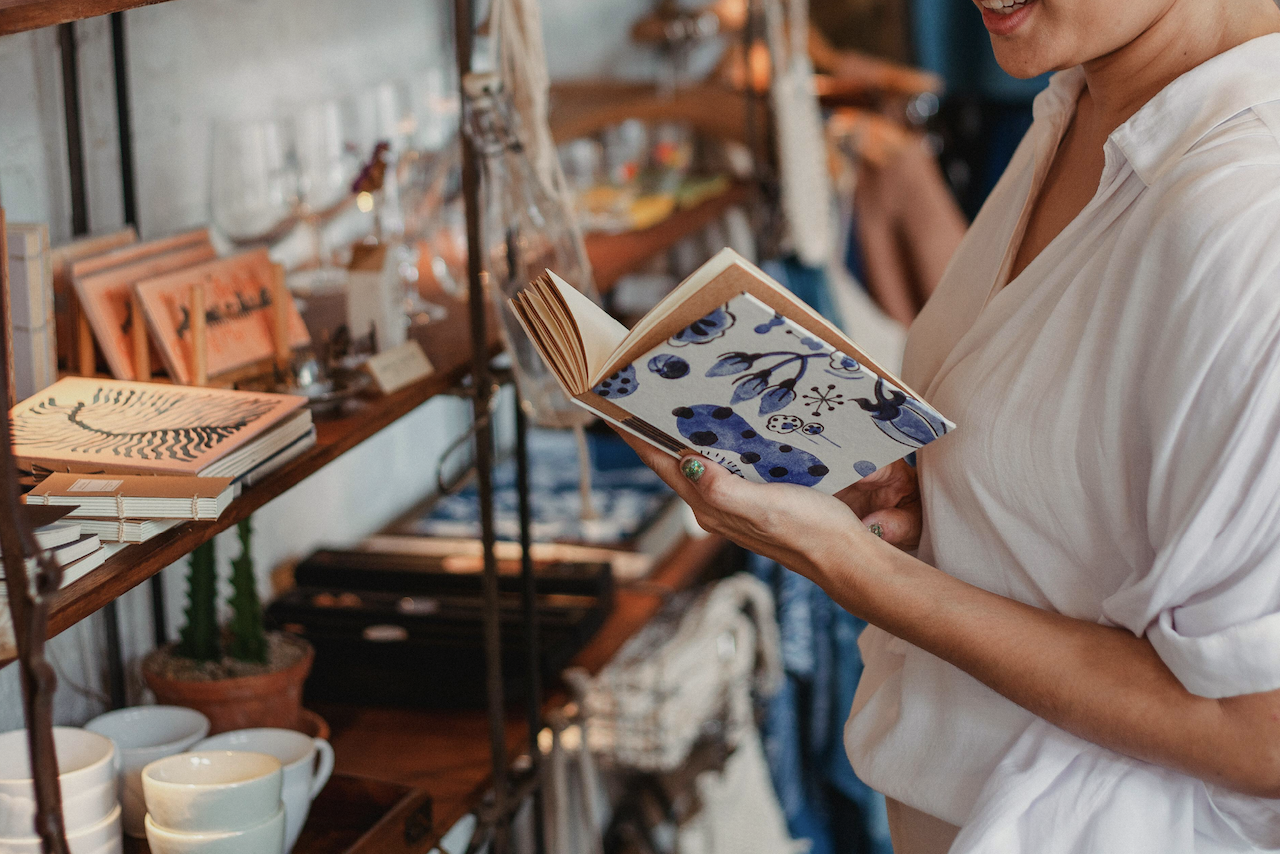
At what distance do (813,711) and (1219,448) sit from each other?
159 centimetres

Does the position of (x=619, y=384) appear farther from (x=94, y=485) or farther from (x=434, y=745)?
(x=434, y=745)

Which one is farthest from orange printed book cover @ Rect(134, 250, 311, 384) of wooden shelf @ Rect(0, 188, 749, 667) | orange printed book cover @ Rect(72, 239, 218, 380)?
wooden shelf @ Rect(0, 188, 749, 667)

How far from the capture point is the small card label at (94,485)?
2.40 ft

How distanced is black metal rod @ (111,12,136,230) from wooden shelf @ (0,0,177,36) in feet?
1.91

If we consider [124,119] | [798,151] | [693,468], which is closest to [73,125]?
[124,119]

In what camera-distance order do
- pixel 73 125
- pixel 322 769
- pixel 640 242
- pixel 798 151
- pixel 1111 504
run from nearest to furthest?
1. pixel 1111 504
2. pixel 322 769
3. pixel 73 125
4. pixel 640 242
5. pixel 798 151

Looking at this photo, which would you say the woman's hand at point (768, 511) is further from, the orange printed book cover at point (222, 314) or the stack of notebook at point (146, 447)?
the orange printed book cover at point (222, 314)

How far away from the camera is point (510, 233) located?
Answer: 3.93 feet

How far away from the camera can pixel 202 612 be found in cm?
112

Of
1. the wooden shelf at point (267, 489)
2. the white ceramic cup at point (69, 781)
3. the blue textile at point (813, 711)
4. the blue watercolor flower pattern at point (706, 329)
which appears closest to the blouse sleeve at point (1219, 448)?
the blue watercolor flower pattern at point (706, 329)

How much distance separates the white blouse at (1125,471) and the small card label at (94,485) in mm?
583

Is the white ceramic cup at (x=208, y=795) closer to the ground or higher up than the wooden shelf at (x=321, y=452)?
closer to the ground

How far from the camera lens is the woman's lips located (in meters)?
0.83

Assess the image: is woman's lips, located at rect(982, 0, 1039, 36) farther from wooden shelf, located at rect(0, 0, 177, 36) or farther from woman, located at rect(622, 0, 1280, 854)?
wooden shelf, located at rect(0, 0, 177, 36)
